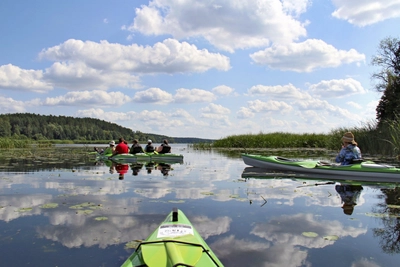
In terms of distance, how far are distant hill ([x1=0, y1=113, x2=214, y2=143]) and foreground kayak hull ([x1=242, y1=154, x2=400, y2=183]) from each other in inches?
2855

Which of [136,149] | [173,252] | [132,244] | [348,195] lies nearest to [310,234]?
[132,244]

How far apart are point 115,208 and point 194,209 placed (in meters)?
1.39

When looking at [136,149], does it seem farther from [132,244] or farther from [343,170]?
[132,244]

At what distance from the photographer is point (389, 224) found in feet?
16.9

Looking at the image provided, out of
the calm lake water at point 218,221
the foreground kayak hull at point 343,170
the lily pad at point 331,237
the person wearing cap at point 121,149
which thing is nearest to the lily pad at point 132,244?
the calm lake water at point 218,221

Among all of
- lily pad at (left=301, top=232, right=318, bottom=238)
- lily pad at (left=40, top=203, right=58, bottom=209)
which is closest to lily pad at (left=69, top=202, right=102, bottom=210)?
lily pad at (left=40, top=203, right=58, bottom=209)

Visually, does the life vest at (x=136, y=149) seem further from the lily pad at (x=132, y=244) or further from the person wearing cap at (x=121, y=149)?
the lily pad at (x=132, y=244)

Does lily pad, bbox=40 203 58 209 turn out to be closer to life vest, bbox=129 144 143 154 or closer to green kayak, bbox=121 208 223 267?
green kayak, bbox=121 208 223 267

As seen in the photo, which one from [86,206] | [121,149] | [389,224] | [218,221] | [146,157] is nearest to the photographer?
[389,224]

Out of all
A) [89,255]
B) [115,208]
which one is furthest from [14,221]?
[89,255]

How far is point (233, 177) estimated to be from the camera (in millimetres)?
10781

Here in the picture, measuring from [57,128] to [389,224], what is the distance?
9152 centimetres

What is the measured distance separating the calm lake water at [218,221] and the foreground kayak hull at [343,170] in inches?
43.9

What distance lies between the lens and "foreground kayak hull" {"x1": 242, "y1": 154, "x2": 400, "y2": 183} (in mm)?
9859
